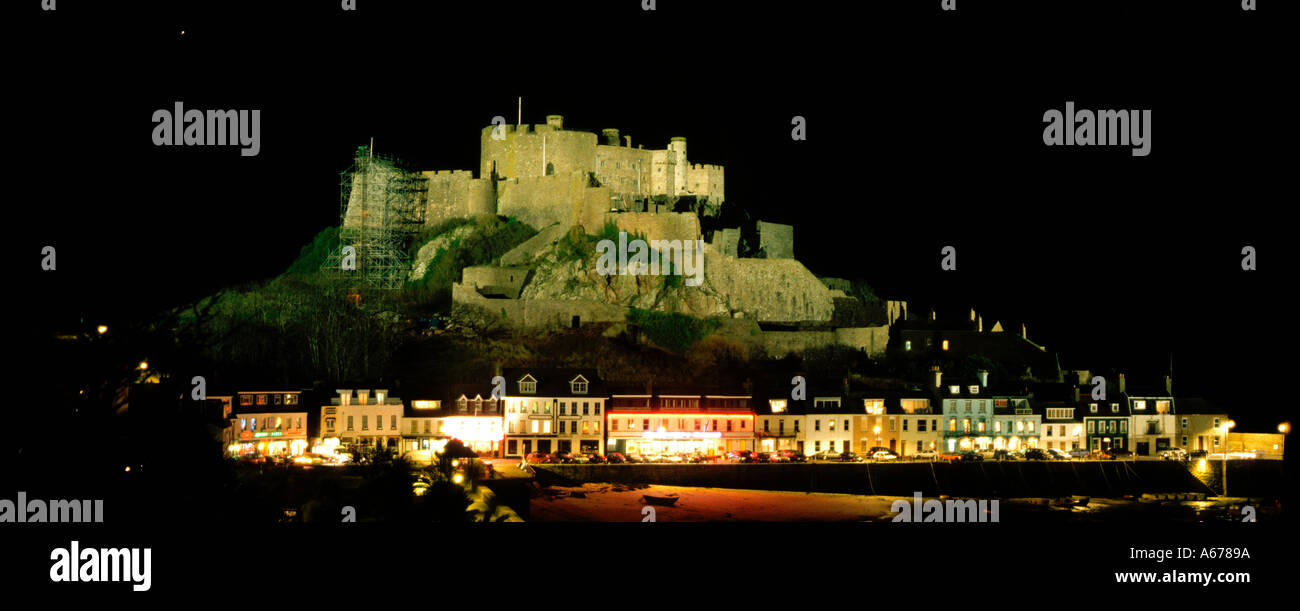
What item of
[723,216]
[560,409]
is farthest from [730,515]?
[723,216]

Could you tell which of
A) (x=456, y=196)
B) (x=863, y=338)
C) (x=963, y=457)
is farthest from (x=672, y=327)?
(x=963, y=457)

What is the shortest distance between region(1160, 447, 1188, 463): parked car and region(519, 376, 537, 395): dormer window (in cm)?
2996

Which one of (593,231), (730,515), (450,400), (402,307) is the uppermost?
(593,231)

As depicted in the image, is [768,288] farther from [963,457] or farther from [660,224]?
[963,457]

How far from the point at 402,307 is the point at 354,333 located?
9.15 m

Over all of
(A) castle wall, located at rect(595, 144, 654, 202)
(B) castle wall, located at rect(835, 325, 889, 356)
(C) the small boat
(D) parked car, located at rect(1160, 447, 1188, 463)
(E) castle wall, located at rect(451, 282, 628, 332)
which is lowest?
(C) the small boat

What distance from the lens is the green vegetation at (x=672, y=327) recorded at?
235 feet

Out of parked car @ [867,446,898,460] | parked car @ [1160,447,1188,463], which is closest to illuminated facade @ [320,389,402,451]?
parked car @ [867,446,898,460]

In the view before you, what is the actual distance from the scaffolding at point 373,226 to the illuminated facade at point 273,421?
24202 mm

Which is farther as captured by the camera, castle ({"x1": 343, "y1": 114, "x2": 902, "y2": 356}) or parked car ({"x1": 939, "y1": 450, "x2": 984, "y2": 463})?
castle ({"x1": 343, "y1": 114, "x2": 902, "y2": 356})

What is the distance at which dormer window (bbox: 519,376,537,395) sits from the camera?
53.0m

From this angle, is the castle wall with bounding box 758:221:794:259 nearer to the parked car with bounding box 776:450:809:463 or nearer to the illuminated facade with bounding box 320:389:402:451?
the parked car with bounding box 776:450:809:463
